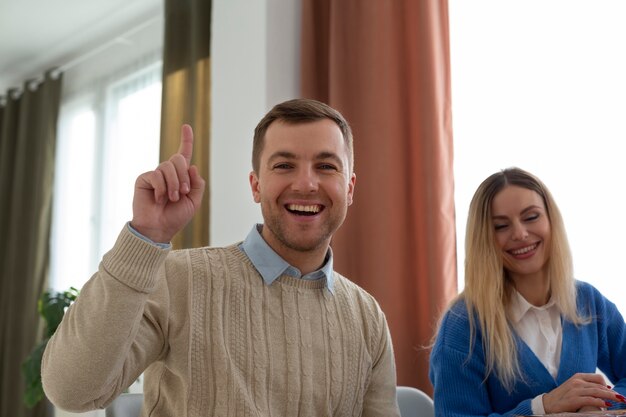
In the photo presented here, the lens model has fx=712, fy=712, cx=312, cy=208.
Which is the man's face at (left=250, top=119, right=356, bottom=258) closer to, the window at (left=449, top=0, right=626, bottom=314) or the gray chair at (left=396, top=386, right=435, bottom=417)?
the gray chair at (left=396, top=386, right=435, bottom=417)

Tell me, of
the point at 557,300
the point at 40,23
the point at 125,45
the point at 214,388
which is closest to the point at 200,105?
the point at 125,45

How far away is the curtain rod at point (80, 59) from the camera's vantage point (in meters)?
5.06

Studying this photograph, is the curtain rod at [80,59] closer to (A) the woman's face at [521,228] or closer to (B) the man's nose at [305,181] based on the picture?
(A) the woman's face at [521,228]

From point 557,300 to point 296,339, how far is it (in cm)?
92

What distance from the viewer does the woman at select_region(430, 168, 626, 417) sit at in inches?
75.5

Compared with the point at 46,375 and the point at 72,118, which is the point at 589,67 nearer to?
the point at 46,375

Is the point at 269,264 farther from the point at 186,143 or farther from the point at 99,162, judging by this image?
the point at 99,162

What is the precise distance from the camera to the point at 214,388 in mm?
1389

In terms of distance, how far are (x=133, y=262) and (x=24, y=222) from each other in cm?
517

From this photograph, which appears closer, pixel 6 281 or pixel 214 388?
pixel 214 388

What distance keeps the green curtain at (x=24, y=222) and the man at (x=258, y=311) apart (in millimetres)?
4374

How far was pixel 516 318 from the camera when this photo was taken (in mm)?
2018

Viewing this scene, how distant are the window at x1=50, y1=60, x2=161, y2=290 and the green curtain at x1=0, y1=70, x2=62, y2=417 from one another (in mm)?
104

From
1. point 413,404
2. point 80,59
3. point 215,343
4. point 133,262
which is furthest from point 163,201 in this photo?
point 80,59
